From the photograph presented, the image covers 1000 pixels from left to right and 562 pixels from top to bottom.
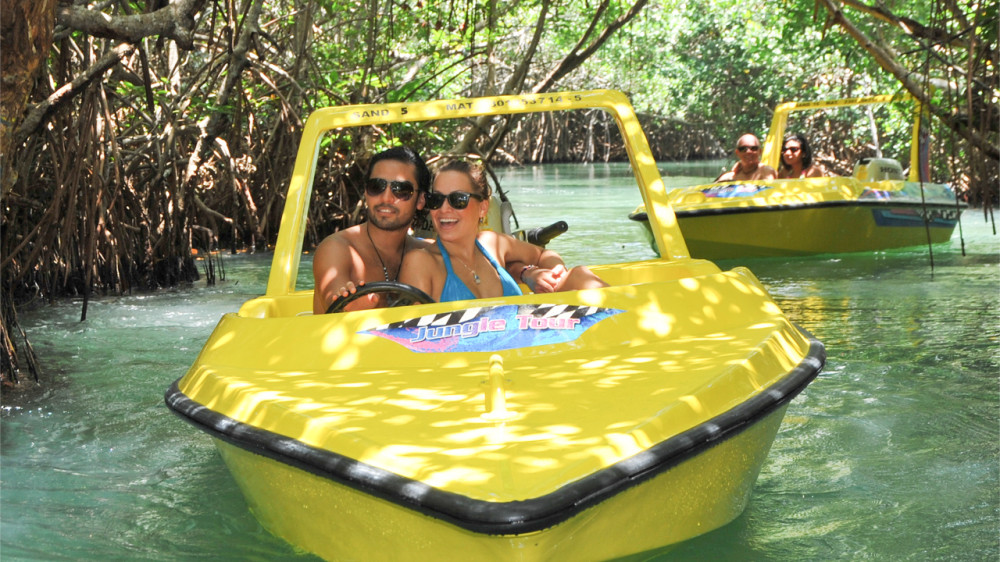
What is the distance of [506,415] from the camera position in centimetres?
252

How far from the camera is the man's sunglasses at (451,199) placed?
351 cm

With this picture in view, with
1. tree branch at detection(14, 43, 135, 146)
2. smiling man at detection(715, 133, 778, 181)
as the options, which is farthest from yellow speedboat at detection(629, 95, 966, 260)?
tree branch at detection(14, 43, 135, 146)

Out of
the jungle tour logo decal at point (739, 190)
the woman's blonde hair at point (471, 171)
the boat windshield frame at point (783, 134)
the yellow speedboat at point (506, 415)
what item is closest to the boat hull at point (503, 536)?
the yellow speedboat at point (506, 415)

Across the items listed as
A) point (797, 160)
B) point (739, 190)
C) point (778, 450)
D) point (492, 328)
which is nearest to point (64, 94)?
point (492, 328)

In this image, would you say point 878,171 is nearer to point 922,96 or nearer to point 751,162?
point 751,162

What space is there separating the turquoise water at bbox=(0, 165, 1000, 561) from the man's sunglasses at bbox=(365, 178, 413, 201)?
3.79 feet

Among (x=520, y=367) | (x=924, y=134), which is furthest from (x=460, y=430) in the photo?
(x=924, y=134)

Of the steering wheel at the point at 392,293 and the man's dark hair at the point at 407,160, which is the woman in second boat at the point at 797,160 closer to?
the man's dark hair at the point at 407,160

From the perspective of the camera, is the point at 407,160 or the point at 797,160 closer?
the point at 407,160

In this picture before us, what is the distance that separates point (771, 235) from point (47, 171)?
6.07 m

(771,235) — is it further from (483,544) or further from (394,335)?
(483,544)

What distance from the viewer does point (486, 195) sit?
367 cm

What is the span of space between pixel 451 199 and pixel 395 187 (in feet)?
0.81

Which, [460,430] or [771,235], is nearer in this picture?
[460,430]
